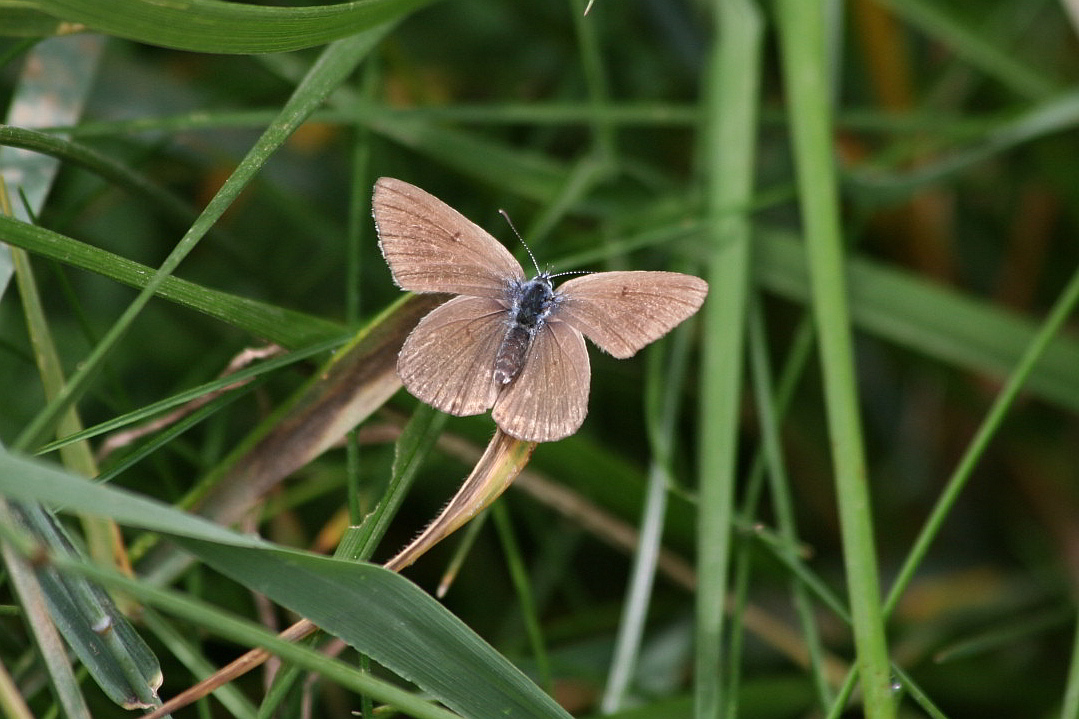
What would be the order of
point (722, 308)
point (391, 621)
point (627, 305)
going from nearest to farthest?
point (391, 621), point (627, 305), point (722, 308)

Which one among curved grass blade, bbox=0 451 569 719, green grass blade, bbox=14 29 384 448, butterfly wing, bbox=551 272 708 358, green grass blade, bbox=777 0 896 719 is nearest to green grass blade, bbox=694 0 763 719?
green grass blade, bbox=777 0 896 719

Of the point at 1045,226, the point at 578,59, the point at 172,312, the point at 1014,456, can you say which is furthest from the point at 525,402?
the point at 1045,226

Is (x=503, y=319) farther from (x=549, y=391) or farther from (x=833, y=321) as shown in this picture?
(x=833, y=321)

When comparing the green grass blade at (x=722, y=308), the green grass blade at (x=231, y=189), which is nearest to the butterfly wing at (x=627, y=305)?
the green grass blade at (x=722, y=308)

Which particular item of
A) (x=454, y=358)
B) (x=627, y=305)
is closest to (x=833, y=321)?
(x=627, y=305)

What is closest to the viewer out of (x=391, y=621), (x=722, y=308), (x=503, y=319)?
(x=391, y=621)

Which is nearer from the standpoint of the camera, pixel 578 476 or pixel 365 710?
pixel 365 710

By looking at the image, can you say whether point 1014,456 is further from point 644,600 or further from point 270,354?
point 270,354
